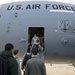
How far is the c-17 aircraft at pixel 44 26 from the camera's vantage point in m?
14.4

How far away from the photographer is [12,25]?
47.6 feet

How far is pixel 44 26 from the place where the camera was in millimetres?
14398

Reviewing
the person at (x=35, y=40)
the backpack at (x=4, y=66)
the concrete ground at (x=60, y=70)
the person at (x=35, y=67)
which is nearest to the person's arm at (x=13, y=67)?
the backpack at (x=4, y=66)

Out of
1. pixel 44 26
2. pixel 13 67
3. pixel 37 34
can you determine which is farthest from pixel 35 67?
pixel 37 34

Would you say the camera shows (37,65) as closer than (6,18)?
Yes

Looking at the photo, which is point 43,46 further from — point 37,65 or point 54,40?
point 37,65

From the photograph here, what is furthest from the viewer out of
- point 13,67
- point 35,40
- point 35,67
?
point 35,40

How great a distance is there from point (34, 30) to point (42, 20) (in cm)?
127

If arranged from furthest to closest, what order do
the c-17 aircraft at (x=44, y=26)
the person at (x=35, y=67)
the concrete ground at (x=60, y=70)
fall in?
the concrete ground at (x=60, y=70)
the c-17 aircraft at (x=44, y=26)
the person at (x=35, y=67)

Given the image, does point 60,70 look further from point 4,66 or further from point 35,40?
point 4,66

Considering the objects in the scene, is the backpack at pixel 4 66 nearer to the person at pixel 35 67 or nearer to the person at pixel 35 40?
the person at pixel 35 67

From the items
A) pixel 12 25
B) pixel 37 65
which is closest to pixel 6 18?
pixel 12 25

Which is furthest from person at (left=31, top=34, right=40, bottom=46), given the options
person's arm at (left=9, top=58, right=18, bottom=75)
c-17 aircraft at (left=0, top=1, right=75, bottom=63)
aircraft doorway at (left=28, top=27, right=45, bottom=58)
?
person's arm at (left=9, top=58, right=18, bottom=75)

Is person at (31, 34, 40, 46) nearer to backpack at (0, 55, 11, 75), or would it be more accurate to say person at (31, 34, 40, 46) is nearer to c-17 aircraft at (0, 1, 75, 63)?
c-17 aircraft at (0, 1, 75, 63)
